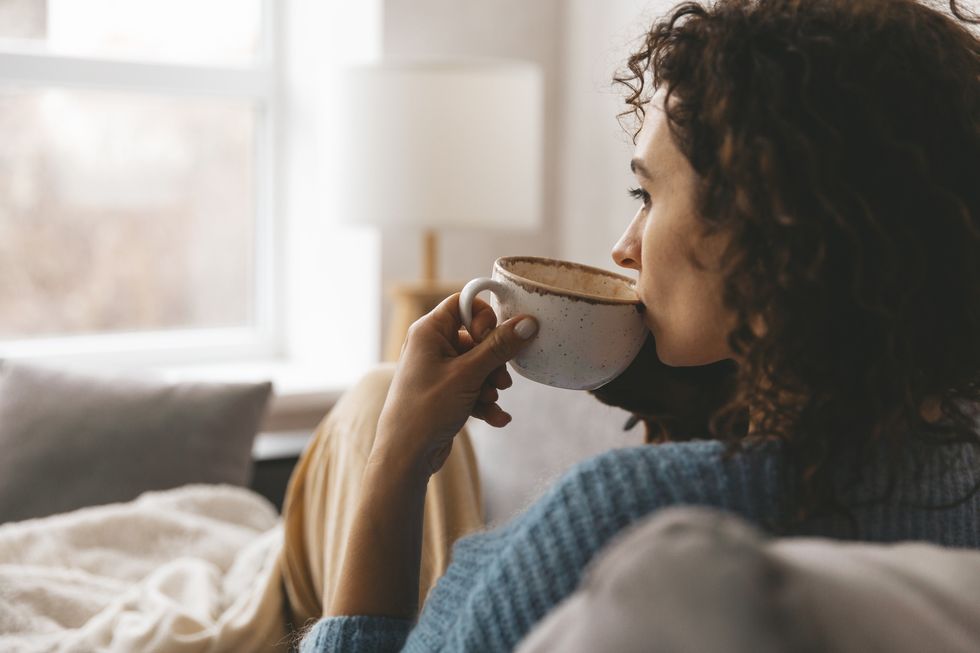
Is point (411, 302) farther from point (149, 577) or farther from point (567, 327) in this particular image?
point (567, 327)

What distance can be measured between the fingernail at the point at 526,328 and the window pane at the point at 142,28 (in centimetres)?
216

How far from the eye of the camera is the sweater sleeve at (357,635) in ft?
2.90

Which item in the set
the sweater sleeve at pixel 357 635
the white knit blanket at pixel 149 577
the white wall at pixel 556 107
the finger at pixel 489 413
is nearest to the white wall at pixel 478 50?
the white wall at pixel 556 107

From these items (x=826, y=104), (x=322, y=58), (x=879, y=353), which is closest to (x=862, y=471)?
(x=879, y=353)

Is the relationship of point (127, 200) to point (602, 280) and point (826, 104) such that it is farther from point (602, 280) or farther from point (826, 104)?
point (826, 104)

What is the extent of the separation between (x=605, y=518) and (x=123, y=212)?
2.41 meters

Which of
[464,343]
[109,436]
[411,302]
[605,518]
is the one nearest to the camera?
[605,518]

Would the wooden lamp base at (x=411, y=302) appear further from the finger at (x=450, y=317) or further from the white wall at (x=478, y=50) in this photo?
the finger at (x=450, y=317)

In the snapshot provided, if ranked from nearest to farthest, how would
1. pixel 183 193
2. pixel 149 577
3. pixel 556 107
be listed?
1. pixel 149 577
2. pixel 183 193
3. pixel 556 107

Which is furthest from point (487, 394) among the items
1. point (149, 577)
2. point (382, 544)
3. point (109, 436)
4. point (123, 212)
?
point (123, 212)

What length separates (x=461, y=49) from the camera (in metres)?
2.80

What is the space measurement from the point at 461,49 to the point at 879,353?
2.21m

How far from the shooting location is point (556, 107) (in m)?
2.98

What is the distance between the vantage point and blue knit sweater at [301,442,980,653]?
2.23ft
